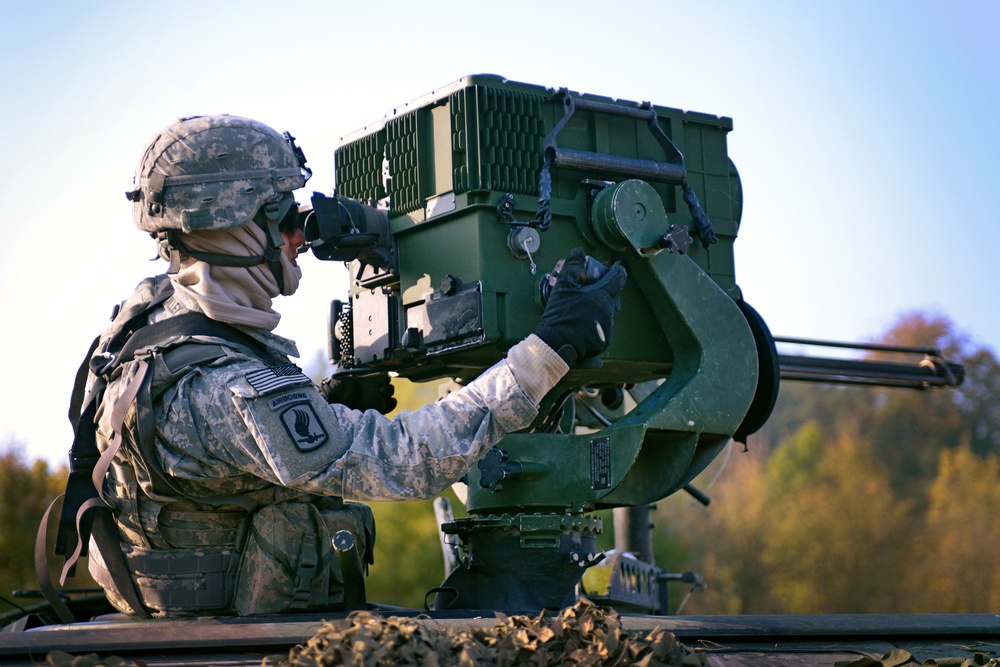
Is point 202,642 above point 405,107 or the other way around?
the other way around

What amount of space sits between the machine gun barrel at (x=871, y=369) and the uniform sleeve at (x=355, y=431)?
275 cm

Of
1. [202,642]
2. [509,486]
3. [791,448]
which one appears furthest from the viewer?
[791,448]

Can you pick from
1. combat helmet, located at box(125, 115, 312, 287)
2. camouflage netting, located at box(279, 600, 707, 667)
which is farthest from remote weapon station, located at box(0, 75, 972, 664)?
camouflage netting, located at box(279, 600, 707, 667)

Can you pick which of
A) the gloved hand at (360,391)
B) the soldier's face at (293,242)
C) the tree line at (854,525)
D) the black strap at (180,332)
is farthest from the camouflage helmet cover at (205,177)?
the tree line at (854,525)

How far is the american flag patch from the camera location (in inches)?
145

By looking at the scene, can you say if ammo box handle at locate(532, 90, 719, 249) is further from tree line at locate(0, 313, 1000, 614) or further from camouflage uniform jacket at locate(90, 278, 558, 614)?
tree line at locate(0, 313, 1000, 614)

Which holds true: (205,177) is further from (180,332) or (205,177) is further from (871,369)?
(871,369)

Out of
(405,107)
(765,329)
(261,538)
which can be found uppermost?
(405,107)

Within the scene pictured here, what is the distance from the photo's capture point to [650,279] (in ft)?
15.0

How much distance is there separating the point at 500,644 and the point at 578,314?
1176 mm

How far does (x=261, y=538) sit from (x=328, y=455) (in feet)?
1.33

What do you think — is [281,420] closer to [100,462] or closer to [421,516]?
[100,462]

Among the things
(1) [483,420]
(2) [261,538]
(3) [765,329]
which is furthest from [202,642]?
(3) [765,329]

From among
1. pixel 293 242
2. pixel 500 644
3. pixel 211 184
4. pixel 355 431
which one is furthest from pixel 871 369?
pixel 500 644
